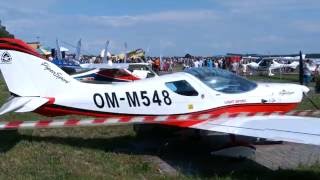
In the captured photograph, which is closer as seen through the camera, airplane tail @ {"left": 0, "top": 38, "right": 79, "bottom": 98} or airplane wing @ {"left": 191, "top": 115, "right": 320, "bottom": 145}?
airplane wing @ {"left": 191, "top": 115, "right": 320, "bottom": 145}

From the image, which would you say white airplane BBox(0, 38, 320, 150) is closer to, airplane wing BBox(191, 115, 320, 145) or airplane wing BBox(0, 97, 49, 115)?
airplane wing BBox(0, 97, 49, 115)

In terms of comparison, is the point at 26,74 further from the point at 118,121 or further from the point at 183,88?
the point at 183,88

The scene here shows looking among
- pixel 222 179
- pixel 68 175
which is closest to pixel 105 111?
pixel 68 175

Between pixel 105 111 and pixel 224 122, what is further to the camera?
pixel 105 111

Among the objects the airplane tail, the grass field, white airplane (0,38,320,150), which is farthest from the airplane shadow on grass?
the airplane tail

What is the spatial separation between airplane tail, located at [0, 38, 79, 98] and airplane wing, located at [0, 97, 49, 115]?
165mm

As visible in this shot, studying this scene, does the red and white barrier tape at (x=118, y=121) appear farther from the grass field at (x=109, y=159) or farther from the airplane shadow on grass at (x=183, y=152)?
the airplane shadow on grass at (x=183, y=152)

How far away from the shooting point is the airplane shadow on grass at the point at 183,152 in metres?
6.97

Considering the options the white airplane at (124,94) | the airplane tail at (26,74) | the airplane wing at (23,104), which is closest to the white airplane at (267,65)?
the white airplane at (124,94)

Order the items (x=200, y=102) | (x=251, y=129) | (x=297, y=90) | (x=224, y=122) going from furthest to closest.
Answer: (x=297, y=90) → (x=200, y=102) → (x=224, y=122) → (x=251, y=129)

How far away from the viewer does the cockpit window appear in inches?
349

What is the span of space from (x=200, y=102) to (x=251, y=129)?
1.67m

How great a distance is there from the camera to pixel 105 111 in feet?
29.0

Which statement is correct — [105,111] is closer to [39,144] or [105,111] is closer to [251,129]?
[39,144]
